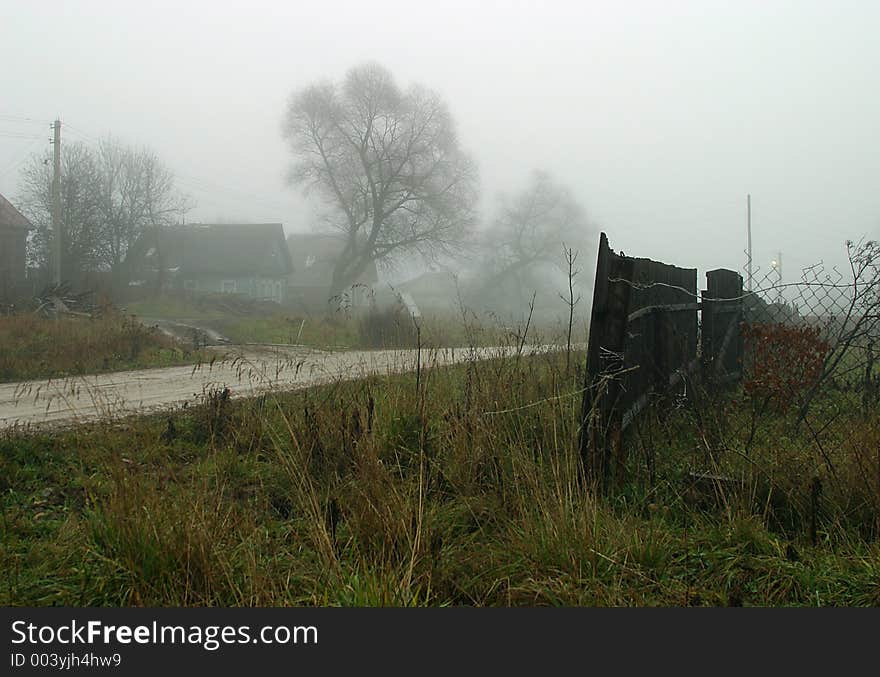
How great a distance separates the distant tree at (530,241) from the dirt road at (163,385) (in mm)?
39416

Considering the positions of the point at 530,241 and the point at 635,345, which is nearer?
the point at 635,345

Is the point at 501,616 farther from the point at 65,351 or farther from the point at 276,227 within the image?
the point at 276,227

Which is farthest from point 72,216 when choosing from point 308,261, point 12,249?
point 308,261

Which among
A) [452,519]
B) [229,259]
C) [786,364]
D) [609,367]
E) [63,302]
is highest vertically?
[229,259]

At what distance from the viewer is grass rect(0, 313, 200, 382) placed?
12964 millimetres

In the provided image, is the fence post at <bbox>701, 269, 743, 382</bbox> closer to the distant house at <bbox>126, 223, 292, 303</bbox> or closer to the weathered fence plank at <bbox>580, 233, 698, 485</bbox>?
the weathered fence plank at <bbox>580, 233, 698, 485</bbox>

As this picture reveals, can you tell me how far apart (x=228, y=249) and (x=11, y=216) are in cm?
2132

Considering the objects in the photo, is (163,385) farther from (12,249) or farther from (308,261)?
(308,261)

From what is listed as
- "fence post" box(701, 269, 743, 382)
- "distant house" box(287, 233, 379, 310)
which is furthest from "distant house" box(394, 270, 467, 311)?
"fence post" box(701, 269, 743, 382)

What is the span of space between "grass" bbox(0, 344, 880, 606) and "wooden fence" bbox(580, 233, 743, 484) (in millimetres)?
214

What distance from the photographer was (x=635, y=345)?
534cm

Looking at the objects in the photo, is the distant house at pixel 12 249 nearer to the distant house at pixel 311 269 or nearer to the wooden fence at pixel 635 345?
the distant house at pixel 311 269

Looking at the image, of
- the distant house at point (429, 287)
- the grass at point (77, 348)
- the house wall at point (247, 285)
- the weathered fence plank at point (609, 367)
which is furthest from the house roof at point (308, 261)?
the weathered fence plank at point (609, 367)

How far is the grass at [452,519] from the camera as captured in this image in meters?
3.30
